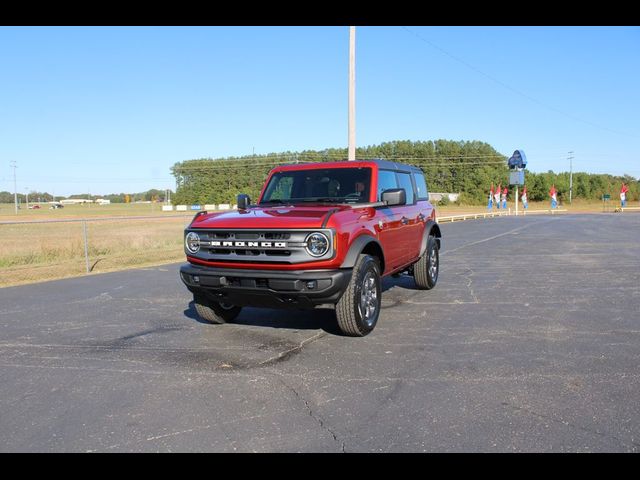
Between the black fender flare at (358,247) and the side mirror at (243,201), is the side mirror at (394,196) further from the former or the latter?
the side mirror at (243,201)

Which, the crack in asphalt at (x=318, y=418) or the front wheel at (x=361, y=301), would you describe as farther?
the front wheel at (x=361, y=301)

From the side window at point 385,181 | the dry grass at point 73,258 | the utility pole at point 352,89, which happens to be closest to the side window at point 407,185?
the side window at point 385,181

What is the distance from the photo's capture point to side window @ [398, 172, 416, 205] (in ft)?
25.1

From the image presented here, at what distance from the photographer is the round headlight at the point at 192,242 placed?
5.80 metres

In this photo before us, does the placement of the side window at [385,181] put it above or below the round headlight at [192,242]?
above

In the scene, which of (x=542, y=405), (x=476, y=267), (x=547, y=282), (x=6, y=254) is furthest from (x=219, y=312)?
(x=6, y=254)

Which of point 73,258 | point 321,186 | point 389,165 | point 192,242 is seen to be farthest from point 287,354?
point 73,258

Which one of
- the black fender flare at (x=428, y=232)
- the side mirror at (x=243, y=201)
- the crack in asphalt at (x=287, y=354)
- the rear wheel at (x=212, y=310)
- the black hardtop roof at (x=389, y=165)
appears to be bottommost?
the crack in asphalt at (x=287, y=354)

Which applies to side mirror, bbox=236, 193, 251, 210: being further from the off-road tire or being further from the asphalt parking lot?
the off-road tire

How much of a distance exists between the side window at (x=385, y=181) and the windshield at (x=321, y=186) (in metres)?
0.19

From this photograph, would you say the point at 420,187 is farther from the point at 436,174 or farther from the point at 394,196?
the point at 436,174

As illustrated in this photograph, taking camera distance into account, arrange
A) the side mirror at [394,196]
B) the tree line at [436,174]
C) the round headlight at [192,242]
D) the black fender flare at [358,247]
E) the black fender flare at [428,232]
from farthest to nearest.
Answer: the tree line at [436,174] → the black fender flare at [428,232] → the side mirror at [394,196] → the round headlight at [192,242] → the black fender flare at [358,247]

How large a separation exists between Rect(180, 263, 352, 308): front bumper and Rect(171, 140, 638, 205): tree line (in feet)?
267
